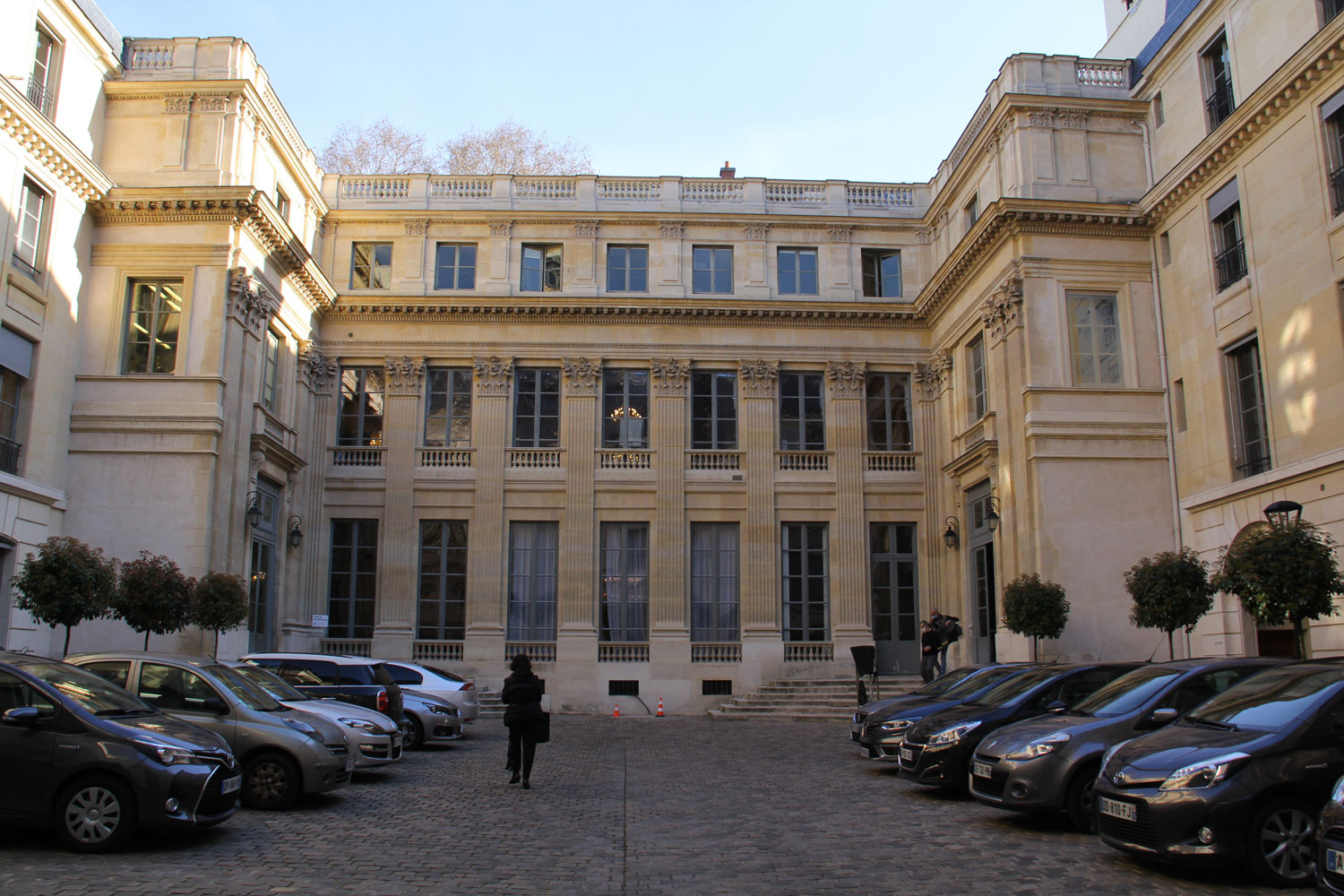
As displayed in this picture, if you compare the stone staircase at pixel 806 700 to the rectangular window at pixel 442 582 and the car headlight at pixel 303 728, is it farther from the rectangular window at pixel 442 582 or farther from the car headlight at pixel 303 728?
the car headlight at pixel 303 728

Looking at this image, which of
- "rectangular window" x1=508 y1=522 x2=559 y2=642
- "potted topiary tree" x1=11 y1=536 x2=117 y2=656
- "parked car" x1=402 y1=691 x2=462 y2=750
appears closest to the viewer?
"potted topiary tree" x1=11 y1=536 x2=117 y2=656

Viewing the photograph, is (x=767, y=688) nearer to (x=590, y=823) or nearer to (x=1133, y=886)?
(x=590, y=823)

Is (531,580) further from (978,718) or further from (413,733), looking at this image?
(978,718)

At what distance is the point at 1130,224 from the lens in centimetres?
2469

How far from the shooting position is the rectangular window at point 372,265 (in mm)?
30516

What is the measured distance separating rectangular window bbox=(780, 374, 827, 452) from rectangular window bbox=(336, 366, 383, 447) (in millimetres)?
11272

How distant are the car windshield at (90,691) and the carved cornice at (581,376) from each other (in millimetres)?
20025

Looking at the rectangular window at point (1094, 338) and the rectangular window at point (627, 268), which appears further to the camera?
the rectangular window at point (627, 268)

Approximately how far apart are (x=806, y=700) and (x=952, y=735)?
14.4 m

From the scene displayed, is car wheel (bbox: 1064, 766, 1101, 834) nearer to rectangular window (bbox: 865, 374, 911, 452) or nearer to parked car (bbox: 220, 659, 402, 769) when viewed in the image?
parked car (bbox: 220, 659, 402, 769)

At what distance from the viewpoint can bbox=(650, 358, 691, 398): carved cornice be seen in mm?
29969

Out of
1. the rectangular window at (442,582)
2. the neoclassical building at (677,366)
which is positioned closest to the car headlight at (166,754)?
the neoclassical building at (677,366)

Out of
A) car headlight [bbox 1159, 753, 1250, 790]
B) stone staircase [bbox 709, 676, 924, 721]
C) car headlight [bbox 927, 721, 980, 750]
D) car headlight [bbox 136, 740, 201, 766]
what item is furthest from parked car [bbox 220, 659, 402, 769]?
stone staircase [bbox 709, 676, 924, 721]

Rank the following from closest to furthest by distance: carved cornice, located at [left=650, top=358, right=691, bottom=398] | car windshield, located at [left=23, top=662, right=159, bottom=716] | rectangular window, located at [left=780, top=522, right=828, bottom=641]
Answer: car windshield, located at [left=23, top=662, right=159, bottom=716] < rectangular window, located at [left=780, top=522, right=828, bottom=641] < carved cornice, located at [left=650, top=358, right=691, bottom=398]
